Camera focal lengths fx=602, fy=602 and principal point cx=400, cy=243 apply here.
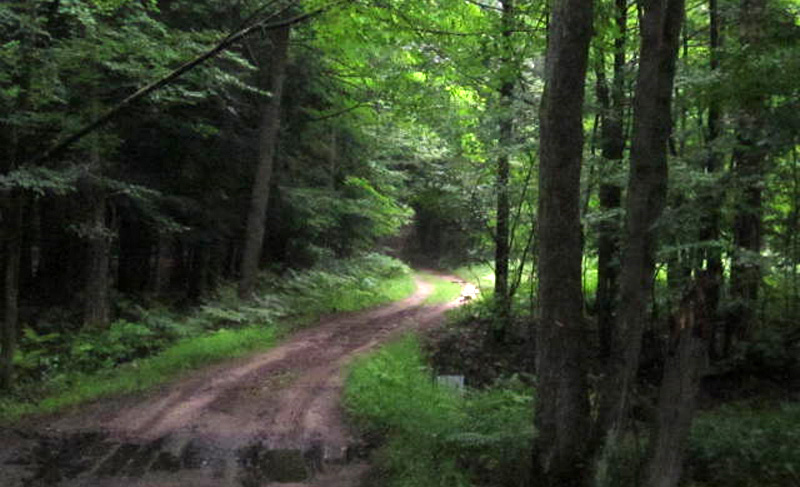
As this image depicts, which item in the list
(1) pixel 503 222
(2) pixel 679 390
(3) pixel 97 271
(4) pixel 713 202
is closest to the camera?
(2) pixel 679 390

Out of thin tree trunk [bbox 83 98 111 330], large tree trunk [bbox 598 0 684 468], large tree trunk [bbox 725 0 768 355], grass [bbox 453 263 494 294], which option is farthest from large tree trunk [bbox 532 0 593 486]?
grass [bbox 453 263 494 294]

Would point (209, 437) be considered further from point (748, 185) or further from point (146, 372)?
point (748, 185)

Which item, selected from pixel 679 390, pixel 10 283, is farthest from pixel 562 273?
pixel 10 283

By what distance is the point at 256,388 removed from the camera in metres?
10.3

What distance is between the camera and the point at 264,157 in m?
15.8

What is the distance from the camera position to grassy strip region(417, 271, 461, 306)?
21938 mm

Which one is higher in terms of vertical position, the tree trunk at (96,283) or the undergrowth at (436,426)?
the tree trunk at (96,283)

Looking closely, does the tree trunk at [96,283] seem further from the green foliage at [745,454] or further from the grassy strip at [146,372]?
the green foliage at [745,454]

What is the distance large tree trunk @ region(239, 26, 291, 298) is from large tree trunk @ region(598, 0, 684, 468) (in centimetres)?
1134

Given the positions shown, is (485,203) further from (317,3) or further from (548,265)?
(548,265)

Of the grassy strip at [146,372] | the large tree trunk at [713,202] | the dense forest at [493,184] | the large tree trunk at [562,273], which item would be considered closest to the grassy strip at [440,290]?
the dense forest at [493,184]

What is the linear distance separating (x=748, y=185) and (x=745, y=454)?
327cm

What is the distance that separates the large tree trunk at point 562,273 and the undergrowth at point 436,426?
0.36 m

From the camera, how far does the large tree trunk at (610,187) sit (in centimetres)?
1044
